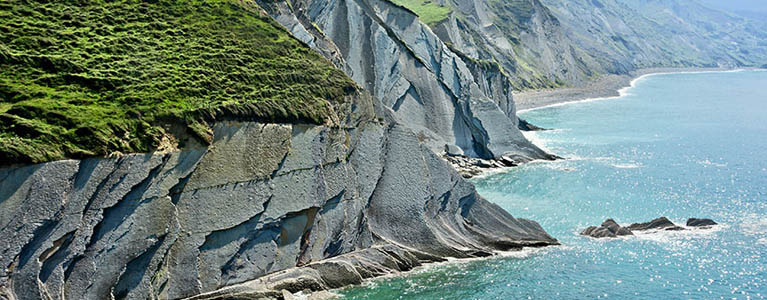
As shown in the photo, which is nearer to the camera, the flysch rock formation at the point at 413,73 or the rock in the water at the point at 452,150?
the flysch rock formation at the point at 413,73

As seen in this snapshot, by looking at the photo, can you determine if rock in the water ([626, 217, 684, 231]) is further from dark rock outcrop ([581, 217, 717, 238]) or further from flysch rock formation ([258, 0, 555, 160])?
flysch rock formation ([258, 0, 555, 160])

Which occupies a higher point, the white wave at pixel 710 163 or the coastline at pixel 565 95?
the coastline at pixel 565 95

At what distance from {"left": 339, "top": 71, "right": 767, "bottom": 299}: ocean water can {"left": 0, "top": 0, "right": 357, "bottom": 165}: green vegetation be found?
36.8 feet

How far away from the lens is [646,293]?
32875mm

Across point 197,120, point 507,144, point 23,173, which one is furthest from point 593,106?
point 23,173

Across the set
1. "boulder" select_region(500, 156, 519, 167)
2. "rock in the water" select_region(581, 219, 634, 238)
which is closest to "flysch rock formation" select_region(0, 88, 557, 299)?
"rock in the water" select_region(581, 219, 634, 238)

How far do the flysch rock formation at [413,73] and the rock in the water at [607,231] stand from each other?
17.4 metres

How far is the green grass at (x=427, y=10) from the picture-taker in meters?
91.9

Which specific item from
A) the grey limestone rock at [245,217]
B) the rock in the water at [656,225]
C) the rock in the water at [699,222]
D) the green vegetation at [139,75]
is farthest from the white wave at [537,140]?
the green vegetation at [139,75]

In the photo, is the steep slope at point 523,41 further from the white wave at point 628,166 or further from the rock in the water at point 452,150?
the rock in the water at point 452,150

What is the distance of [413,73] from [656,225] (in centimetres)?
2788

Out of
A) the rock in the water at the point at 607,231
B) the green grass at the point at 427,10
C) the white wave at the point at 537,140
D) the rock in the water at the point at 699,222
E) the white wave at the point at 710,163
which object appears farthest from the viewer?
the green grass at the point at 427,10

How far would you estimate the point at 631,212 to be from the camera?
49250 mm

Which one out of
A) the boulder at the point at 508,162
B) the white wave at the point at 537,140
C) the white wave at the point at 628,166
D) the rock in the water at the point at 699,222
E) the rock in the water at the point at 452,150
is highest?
the rock in the water at the point at 452,150
